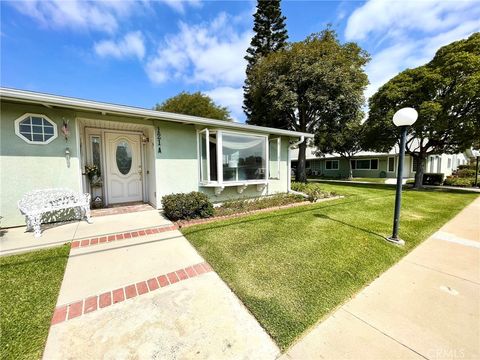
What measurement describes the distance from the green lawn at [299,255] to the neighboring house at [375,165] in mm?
19043

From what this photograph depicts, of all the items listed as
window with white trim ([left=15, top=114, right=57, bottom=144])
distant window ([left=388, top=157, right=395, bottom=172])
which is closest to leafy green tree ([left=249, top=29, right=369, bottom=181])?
window with white trim ([left=15, top=114, right=57, bottom=144])

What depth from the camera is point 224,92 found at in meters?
22.7

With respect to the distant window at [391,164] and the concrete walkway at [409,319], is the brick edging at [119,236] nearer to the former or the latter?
the concrete walkway at [409,319]

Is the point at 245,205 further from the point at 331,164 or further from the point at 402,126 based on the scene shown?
the point at 331,164

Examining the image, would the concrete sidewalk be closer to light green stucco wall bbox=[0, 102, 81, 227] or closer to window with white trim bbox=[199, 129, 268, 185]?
light green stucco wall bbox=[0, 102, 81, 227]

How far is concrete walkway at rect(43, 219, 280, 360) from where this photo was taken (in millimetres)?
1740

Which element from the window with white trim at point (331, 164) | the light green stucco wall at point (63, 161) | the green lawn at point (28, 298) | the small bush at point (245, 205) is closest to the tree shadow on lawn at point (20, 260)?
the green lawn at point (28, 298)

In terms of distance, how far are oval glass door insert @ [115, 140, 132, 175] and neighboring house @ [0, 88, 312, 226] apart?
3 centimetres

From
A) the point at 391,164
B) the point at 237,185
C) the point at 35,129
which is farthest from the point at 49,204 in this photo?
the point at 391,164

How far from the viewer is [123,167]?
683 centimetres

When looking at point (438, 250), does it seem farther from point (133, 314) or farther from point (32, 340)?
point (32, 340)

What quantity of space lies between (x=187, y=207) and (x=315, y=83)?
10.8 meters

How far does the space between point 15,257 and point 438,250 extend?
23.7 ft

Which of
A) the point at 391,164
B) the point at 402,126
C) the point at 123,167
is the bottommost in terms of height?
the point at 123,167
